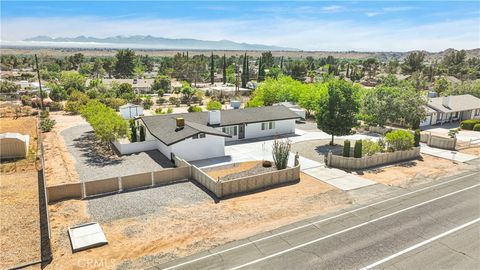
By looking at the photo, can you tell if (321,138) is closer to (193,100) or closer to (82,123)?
(82,123)

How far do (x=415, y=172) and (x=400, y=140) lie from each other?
4.53m

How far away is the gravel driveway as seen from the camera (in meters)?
26.5

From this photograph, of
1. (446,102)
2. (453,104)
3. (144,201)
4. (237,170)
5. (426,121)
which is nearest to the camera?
(144,201)

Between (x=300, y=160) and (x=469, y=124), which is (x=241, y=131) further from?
(x=469, y=124)

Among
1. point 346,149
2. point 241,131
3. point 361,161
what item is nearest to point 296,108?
point 241,131

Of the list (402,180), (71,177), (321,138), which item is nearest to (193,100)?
(321,138)

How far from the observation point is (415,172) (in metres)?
27.7

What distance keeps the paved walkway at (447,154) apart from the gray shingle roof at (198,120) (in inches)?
565

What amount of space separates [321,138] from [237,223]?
22.6 metres

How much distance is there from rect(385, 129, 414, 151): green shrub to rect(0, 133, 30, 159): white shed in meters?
33.3

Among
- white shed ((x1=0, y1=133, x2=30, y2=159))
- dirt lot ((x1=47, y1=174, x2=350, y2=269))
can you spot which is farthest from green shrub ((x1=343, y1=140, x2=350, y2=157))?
white shed ((x1=0, y1=133, x2=30, y2=159))

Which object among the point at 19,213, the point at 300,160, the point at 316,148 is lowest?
the point at 19,213

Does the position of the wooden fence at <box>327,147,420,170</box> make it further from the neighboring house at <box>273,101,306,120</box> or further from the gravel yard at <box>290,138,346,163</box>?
the neighboring house at <box>273,101,306,120</box>

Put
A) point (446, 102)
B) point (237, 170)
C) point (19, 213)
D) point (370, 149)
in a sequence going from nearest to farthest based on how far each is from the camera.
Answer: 1. point (19, 213)
2. point (237, 170)
3. point (370, 149)
4. point (446, 102)
